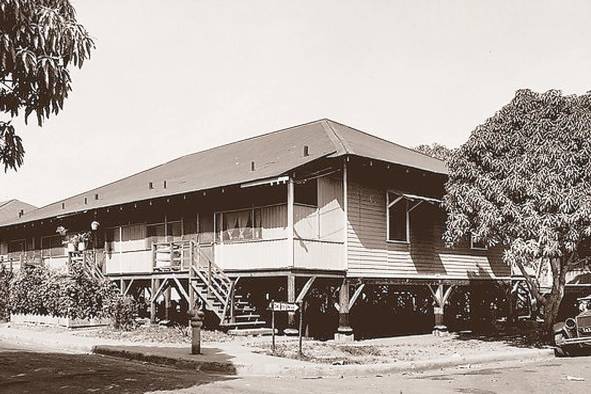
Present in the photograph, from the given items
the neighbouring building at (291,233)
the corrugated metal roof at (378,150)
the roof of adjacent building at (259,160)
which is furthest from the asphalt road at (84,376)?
the corrugated metal roof at (378,150)

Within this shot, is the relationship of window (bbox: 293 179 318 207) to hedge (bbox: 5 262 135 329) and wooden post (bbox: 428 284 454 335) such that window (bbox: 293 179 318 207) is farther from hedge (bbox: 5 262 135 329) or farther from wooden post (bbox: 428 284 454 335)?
hedge (bbox: 5 262 135 329)

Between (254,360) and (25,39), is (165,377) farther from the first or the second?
(25,39)

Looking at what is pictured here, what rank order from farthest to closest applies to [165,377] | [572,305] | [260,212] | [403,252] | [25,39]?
[572,305], [403,252], [260,212], [165,377], [25,39]

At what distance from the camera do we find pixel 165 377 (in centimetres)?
1263

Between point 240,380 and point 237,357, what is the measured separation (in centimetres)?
274

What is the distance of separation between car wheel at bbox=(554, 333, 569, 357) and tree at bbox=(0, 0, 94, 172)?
44.1 feet

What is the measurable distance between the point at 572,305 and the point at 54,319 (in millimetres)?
22241

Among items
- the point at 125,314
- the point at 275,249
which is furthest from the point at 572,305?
the point at 125,314

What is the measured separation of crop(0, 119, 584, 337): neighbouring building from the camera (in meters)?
20.8

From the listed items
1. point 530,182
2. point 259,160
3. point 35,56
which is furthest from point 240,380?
point 259,160

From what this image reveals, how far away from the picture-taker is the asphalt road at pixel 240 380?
1129 cm

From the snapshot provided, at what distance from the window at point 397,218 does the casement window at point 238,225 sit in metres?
4.21

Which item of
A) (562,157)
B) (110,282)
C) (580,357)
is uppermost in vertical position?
(562,157)

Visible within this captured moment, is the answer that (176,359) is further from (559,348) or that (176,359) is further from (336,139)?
(336,139)
